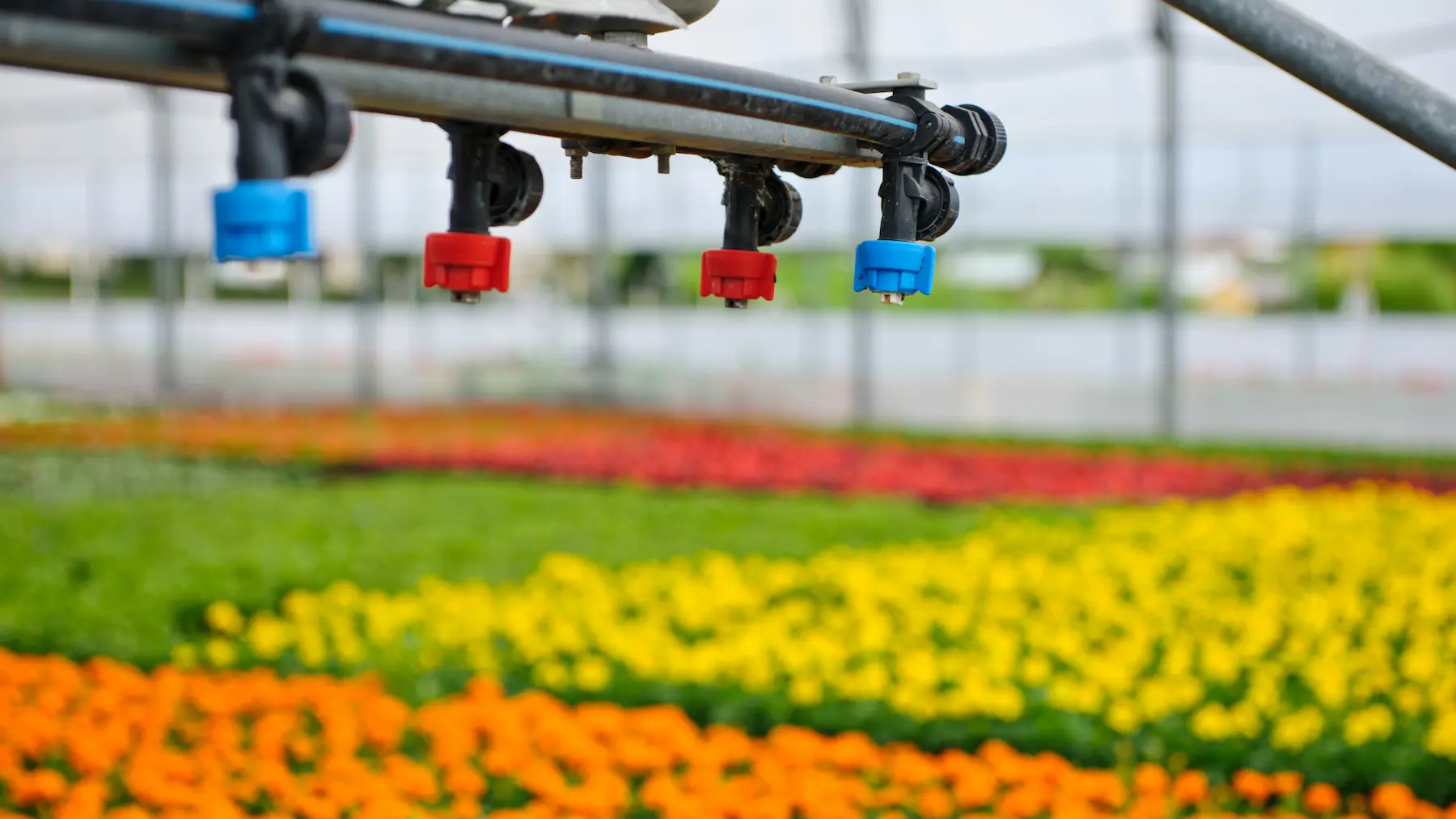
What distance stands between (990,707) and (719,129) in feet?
6.75

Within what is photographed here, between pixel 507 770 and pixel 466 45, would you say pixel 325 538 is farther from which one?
pixel 466 45

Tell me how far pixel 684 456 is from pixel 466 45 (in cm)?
778

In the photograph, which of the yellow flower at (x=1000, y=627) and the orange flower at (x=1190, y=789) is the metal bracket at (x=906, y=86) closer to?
the orange flower at (x=1190, y=789)

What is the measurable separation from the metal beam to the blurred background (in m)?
7.23

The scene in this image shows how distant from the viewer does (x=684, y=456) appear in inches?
348

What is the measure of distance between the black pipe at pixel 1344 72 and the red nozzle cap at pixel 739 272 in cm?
46

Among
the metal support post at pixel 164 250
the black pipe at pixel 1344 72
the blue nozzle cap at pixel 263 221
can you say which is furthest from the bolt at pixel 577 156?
the metal support post at pixel 164 250

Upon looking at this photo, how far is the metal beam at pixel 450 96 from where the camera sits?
94 cm

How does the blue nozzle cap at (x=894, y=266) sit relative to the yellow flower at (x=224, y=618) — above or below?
above

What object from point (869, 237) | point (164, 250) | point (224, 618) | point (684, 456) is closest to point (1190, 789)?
point (224, 618)

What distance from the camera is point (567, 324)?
1666 centimetres

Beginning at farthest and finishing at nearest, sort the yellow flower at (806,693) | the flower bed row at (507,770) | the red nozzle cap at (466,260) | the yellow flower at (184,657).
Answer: the yellow flower at (184,657), the yellow flower at (806,693), the flower bed row at (507,770), the red nozzle cap at (466,260)

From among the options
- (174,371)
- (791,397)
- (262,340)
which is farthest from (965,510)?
(262,340)

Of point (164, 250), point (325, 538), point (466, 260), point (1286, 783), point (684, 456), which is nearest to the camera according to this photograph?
point (466, 260)
